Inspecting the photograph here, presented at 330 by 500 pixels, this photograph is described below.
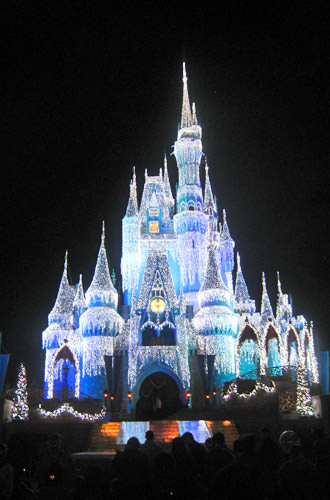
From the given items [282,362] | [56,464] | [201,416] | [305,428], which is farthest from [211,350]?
[56,464]

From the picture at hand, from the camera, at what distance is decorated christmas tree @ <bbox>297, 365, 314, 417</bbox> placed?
65.1 feet

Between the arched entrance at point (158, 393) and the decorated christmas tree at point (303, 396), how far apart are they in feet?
34.1

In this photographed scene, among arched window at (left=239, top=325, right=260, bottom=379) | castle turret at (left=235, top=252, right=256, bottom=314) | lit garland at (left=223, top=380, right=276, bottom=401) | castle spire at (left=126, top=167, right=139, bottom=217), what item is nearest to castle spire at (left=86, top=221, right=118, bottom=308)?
castle spire at (left=126, top=167, right=139, bottom=217)

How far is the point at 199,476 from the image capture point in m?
7.16

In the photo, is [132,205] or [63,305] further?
[132,205]

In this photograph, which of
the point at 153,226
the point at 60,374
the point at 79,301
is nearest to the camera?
the point at 60,374

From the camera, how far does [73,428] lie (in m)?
18.9

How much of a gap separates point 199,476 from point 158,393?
2361 cm

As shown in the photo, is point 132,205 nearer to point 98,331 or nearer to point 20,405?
point 98,331

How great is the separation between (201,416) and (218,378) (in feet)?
29.1

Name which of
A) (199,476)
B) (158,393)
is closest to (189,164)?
(158,393)

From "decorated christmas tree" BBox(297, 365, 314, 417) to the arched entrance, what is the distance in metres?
10.4

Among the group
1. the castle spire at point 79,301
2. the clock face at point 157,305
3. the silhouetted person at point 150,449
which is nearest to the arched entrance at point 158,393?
the clock face at point 157,305

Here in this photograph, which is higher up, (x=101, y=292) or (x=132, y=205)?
(x=132, y=205)
